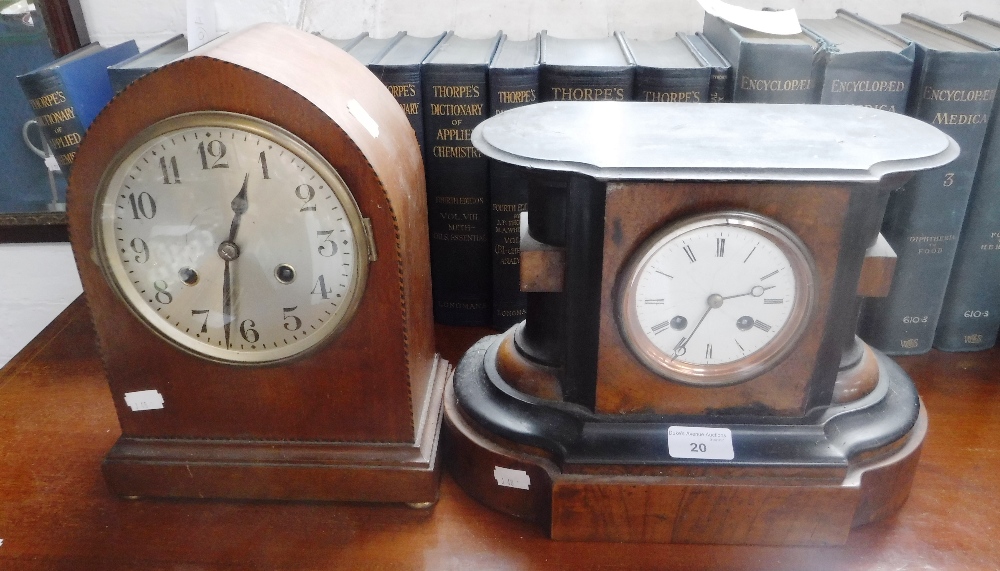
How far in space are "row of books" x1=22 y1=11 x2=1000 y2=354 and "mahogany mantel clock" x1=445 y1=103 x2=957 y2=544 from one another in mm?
139

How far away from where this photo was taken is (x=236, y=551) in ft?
2.49

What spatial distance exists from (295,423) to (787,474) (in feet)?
1.64

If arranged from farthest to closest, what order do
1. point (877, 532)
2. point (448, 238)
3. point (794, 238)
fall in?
point (448, 238)
point (877, 532)
point (794, 238)

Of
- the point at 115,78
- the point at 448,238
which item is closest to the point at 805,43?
the point at 448,238

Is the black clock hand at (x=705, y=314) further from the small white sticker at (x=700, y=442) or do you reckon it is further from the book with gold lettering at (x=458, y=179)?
the book with gold lettering at (x=458, y=179)

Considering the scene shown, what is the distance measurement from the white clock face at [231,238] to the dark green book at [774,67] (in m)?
0.53

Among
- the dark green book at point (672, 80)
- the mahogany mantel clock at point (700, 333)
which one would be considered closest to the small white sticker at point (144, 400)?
the mahogany mantel clock at point (700, 333)

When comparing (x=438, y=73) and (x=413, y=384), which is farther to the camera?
(x=438, y=73)

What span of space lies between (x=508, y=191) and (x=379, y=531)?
46 cm

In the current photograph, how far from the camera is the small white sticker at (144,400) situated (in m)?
0.79

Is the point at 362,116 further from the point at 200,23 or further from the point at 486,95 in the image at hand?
the point at 200,23

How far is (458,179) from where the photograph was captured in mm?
1011

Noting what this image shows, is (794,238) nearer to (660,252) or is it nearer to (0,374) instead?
(660,252)

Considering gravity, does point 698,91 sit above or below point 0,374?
above
